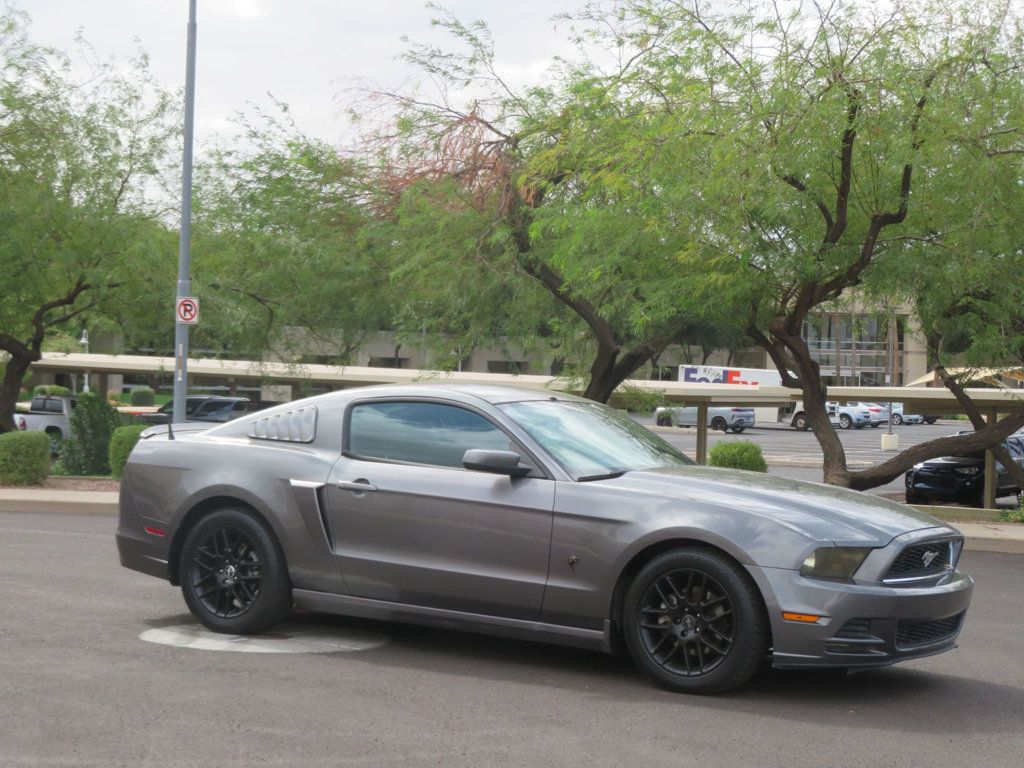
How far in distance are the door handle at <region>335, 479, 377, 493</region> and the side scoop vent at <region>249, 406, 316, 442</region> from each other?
0.48m

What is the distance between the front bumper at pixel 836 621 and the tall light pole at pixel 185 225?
14189 millimetres

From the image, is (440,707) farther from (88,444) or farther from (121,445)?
(88,444)

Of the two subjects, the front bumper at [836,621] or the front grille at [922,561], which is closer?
the front bumper at [836,621]

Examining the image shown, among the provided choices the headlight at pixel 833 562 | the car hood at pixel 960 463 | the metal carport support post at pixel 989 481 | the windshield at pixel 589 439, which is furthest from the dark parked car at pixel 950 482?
the headlight at pixel 833 562

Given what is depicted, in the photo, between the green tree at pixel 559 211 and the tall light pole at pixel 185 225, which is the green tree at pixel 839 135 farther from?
the tall light pole at pixel 185 225

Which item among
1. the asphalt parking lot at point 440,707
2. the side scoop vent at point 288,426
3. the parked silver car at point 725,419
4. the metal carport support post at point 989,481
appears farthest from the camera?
the parked silver car at point 725,419

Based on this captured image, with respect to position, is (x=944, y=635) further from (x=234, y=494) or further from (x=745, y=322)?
(x=745, y=322)

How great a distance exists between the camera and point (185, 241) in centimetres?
1931

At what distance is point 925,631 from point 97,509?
42.8ft

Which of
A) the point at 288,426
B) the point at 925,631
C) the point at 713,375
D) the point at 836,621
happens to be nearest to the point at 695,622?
the point at 836,621

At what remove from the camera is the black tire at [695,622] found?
20.2 feet

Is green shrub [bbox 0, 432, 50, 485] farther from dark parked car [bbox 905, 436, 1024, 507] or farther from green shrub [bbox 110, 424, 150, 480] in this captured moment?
dark parked car [bbox 905, 436, 1024, 507]

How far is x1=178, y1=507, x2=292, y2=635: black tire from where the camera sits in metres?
7.49

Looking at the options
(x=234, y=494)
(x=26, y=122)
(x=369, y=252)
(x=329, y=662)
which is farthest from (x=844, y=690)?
(x=26, y=122)
